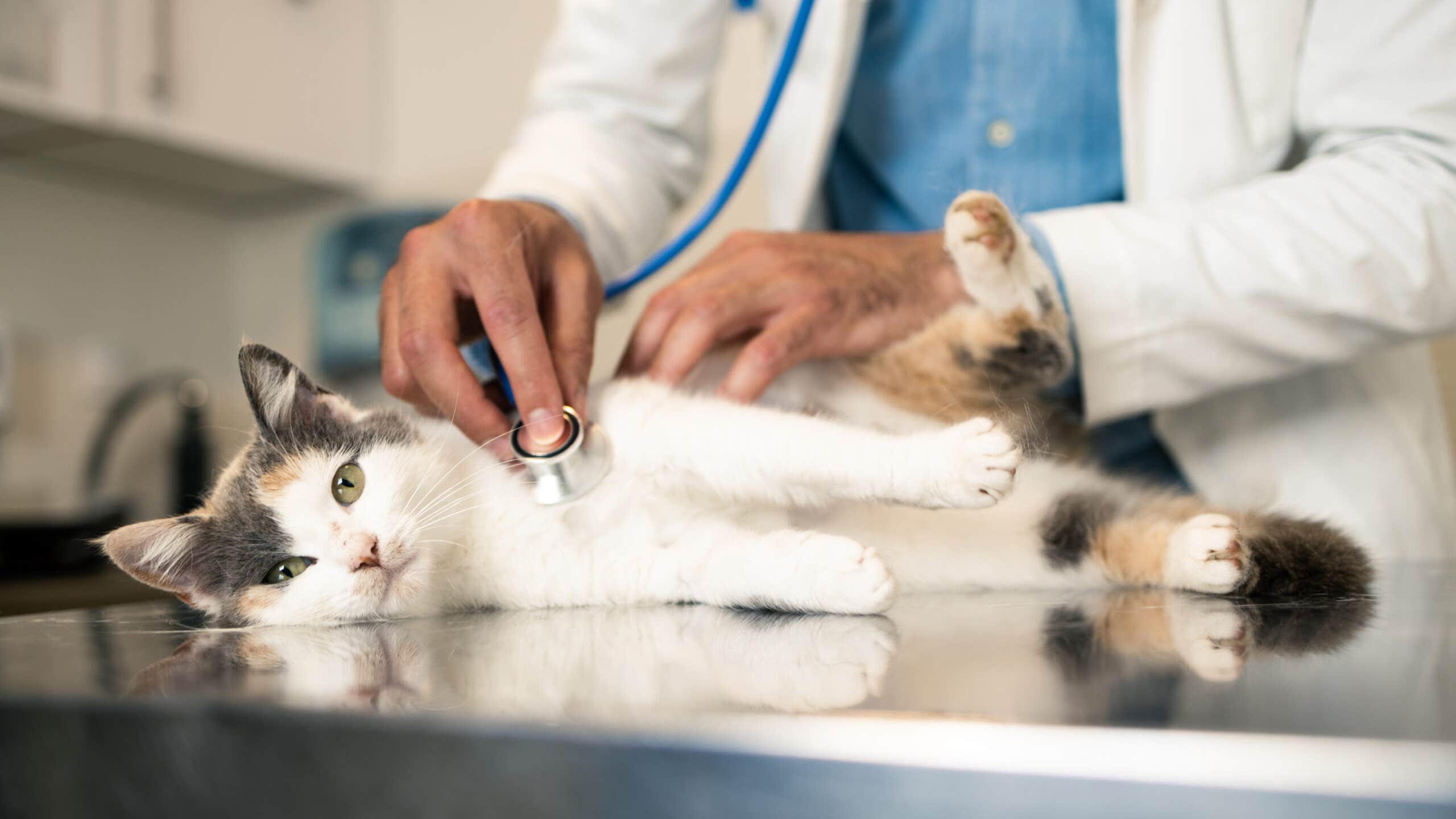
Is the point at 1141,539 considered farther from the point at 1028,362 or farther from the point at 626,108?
the point at 626,108

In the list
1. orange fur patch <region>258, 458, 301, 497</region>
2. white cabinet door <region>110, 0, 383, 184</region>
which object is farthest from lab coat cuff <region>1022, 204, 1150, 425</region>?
white cabinet door <region>110, 0, 383, 184</region>

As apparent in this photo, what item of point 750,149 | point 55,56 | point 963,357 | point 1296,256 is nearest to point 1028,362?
point 963,357

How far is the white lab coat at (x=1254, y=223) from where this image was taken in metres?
0.95

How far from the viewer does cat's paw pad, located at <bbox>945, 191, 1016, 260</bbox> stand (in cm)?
87

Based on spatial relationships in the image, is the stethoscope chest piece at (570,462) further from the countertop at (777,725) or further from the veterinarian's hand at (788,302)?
the countertop at (777,725)

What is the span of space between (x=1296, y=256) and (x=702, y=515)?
65 centimetres

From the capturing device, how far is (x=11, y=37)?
2246mm

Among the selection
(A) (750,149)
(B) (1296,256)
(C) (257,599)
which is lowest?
(C) (257,599)

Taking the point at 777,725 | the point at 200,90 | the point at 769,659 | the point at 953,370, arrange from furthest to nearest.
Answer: the point at 200,90 < the point at 953,370 < the point at 769,659 < the point at 777,725

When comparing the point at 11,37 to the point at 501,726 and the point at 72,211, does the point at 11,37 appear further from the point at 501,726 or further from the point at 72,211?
the point at 501,726

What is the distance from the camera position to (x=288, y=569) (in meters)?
0.88

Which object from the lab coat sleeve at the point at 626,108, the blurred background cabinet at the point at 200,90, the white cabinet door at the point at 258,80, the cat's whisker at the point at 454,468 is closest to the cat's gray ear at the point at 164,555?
the cat's whisker at the point at 454,468

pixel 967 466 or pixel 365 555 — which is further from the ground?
pixel 967 466

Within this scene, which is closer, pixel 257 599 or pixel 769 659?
pixel 769 659
